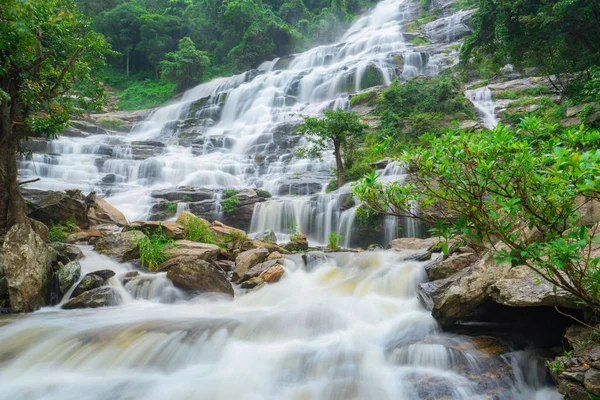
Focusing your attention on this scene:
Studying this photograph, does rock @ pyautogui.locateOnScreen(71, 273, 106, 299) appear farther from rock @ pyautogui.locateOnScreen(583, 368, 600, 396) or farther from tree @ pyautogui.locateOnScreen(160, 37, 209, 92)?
tree @ pyautogui.locateOnScreen(160, 37, 209, 92)

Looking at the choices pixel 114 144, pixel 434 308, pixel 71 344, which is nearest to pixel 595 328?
pixel 434 308

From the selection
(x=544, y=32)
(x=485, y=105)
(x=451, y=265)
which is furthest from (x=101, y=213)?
(x=485, y=105)

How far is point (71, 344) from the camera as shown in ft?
15.6

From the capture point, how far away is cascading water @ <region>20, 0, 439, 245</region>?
1474cm

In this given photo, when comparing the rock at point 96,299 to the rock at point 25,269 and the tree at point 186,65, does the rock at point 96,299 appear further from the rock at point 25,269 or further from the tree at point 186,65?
the tree at point 186,65

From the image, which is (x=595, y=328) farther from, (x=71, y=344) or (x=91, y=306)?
(x=91, y=306)

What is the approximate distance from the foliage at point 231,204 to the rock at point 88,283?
7.45 m

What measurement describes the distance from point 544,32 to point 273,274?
34.1 feet

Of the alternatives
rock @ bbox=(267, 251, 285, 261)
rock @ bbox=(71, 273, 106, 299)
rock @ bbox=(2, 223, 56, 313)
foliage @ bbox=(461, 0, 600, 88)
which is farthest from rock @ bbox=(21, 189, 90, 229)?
foliage @ bbox=(461, 0, 600, 88)

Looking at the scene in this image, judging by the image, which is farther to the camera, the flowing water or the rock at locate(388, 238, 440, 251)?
the rock at locate(388, 238, 440, 251)

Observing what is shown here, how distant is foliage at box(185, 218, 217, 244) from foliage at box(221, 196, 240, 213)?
12.9 feet

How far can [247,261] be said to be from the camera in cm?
786

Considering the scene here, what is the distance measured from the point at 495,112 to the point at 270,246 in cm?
1551

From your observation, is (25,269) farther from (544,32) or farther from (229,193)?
(544,32)
